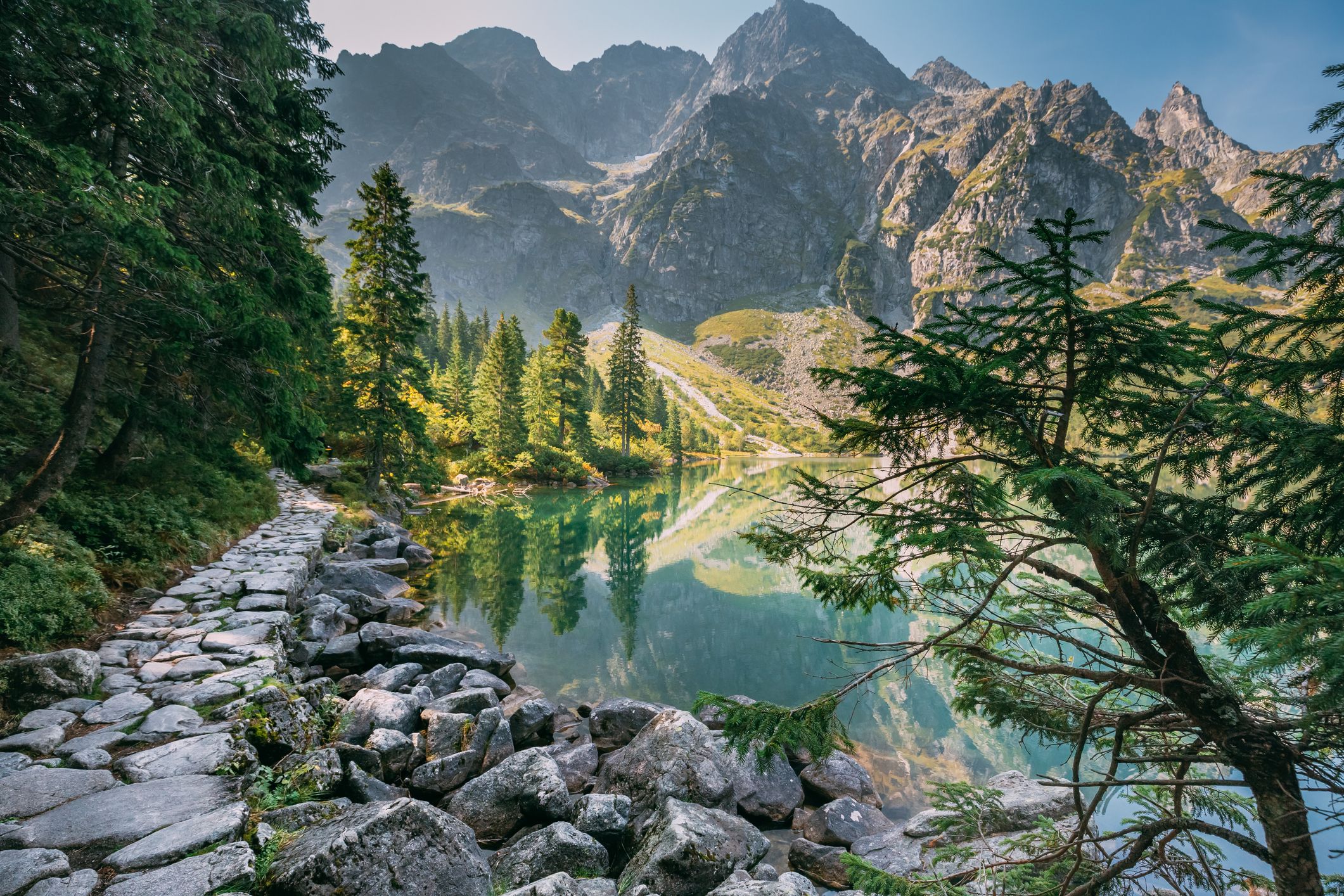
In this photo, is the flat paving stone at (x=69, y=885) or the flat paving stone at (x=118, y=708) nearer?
the flat paving stone at (x=69, y=885)

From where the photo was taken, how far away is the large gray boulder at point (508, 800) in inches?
213

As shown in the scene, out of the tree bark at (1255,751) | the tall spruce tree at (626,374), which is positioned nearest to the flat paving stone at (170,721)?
the tree bark at (1255,751)

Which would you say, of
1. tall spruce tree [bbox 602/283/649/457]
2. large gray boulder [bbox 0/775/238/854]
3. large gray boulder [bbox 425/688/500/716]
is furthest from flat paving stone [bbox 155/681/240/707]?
tall spruce tree [bbox 602/283/649/457]

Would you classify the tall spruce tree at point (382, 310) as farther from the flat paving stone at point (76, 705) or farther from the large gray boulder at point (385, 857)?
the large gray boulder at point (385, 857)

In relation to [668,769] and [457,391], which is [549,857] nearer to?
→ [668,769]

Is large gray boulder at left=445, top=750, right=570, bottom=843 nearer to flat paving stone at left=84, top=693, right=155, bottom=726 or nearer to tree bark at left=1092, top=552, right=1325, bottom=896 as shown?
flat paving stone at left=84, top=693, right=155, bottom=726

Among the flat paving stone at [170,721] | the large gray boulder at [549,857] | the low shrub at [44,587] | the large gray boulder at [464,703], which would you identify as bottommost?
the large gray boulder at [549,857]

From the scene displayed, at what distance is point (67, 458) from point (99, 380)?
1.03m

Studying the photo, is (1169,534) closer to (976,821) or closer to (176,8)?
(976,821)

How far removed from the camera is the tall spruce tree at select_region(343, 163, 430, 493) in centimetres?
1816

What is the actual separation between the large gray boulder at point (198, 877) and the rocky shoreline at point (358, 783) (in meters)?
0.01

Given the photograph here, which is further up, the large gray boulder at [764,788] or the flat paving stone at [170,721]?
the flat paving stone at [170,721]

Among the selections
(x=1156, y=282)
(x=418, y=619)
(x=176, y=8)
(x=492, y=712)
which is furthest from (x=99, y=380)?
(x=1156, y=282)

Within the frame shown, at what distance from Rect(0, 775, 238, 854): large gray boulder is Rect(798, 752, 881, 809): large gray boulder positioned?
21.1 ft
